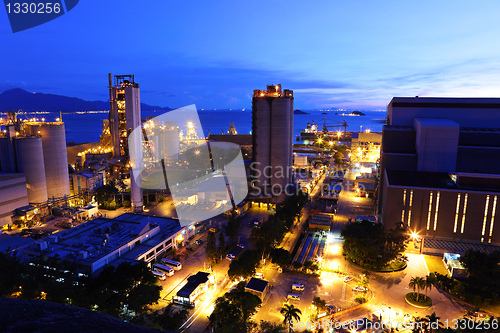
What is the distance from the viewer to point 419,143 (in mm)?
30875

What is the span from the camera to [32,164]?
3212 centimetres

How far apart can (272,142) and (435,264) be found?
19913 mm

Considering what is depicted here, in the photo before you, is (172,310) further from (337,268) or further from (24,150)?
(24,150)

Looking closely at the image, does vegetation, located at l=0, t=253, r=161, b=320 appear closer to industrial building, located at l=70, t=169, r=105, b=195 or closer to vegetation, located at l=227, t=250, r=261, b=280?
vegetation, located at l=227, t=250, r=261, b=280

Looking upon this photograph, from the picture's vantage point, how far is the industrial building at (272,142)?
1373 inches

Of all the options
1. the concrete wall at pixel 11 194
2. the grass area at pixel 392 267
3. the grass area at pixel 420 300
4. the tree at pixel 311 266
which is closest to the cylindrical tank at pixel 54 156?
the concrete wall at pixel 11 194

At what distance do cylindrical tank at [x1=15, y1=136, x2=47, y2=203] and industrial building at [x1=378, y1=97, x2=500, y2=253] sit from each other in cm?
3493

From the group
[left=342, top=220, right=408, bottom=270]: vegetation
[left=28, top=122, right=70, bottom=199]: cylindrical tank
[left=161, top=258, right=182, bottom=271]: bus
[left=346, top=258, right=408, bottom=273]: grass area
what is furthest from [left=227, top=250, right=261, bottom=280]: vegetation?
[left=28, top=122, right=70, bottom=199]: cylindrical tank

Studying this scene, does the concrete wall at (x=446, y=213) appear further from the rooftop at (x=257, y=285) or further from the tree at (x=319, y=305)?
the rooftop at (x=257, y=285)

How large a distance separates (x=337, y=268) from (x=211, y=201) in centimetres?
1741

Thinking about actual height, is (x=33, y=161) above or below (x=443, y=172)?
above

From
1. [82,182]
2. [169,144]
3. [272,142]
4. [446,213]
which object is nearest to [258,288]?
[446,213]

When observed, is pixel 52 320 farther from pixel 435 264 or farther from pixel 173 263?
pixel 435 264

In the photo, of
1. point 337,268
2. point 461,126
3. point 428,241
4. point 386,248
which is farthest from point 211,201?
point 461,126
